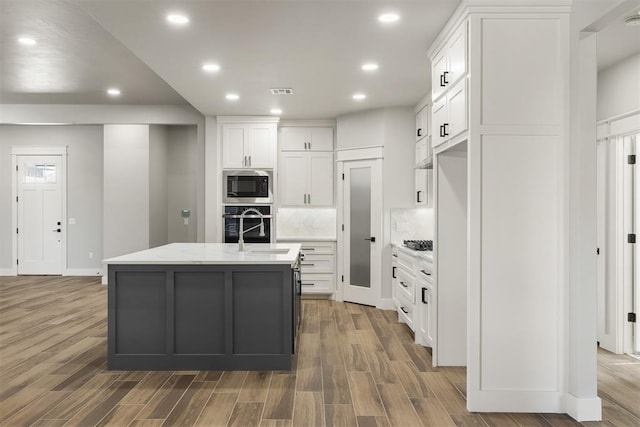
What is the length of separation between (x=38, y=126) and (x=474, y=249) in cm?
842

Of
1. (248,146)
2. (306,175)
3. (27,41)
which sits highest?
(27,41)

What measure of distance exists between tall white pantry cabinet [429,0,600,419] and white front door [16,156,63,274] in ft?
26.0

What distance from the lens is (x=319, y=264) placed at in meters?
6.75

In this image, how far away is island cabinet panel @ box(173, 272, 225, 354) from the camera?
11.9 ft

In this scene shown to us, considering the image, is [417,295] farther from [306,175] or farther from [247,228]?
[306,175]

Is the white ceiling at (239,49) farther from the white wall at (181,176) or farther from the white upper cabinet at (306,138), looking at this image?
the white wall at (181,176)

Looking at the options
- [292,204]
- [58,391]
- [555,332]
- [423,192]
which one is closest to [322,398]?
[555,332]

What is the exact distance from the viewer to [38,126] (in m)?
8.27

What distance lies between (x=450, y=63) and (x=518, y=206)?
47.9 inches

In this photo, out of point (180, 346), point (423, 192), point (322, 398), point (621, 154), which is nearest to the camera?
point (322, 398)

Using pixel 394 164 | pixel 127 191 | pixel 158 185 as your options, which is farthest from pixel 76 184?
pixel 394 164

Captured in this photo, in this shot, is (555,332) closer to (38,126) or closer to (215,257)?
(215,257)

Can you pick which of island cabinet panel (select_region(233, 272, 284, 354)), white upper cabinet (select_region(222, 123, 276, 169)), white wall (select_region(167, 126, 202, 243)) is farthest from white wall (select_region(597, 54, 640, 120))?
white wall (select_region(167, 126, 202, 243))

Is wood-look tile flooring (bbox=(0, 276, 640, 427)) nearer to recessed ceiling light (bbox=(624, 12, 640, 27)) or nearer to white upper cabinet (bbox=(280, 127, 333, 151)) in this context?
recessed ceiling light (bbox=(624, 12, 640, 27))
